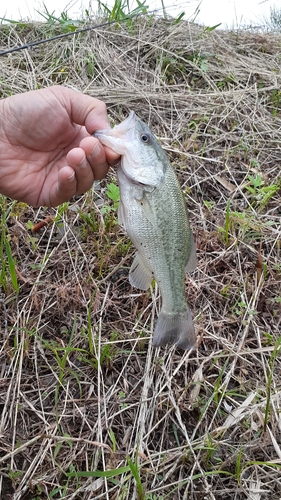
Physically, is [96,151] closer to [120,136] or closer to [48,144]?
[120,136]

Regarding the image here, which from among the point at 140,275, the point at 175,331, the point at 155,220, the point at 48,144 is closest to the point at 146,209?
the point at 155,220

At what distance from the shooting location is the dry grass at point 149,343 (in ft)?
6.48

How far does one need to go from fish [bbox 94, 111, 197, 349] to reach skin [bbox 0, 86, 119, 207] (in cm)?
11

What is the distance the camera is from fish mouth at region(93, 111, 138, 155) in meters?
1.94

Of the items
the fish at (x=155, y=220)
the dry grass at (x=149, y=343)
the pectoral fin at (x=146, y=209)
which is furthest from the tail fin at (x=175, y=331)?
the pectoral fin at (x=146, y=209)

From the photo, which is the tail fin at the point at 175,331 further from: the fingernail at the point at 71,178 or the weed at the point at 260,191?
the weed at the point at 260,191

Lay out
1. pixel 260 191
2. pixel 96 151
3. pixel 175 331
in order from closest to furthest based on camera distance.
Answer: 1. pixel 96 151
2. pixel 175 331
3. pixel 260 191

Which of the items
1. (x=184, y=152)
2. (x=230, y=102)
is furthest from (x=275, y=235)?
(x=230, y=102)

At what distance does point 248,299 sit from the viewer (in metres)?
2.64

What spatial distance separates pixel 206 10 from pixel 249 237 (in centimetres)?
361

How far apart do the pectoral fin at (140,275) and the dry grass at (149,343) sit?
34 centimetres

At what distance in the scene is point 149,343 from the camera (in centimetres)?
237

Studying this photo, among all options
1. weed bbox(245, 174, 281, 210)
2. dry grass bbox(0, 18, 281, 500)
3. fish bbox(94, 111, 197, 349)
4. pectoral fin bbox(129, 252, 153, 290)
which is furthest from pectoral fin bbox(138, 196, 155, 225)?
weed bbox(245, 174, 281, 210)

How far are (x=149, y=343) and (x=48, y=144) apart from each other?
1.15 metres
